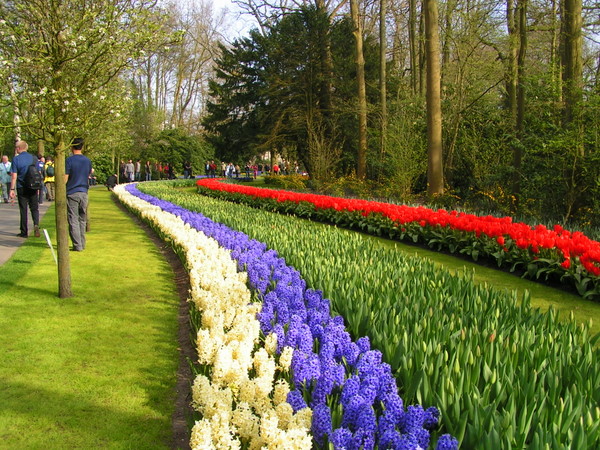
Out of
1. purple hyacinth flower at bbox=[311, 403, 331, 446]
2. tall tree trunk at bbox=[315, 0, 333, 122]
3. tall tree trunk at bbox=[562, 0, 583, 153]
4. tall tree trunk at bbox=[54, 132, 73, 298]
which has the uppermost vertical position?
tall tree trunk at bbox=[315, 0, 333, 122]

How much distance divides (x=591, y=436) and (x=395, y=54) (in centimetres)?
2759

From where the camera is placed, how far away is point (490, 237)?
7152 mm

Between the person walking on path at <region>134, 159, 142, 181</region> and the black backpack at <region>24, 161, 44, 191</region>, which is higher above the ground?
the person walking on path at <region>134, 159, 142, 181</region>

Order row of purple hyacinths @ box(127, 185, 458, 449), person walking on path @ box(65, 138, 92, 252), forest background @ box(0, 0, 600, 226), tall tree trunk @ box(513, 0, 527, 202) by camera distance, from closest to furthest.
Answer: row of purple hyacinths @ box(127, 185, 458, 449) < forest background @ box(0, 0, 600, 226) < person walking on path @ box(65, 138, 92, 252) < tall tree trunk @ box(513, 0, 527, 202)

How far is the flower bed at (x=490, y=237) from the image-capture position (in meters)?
5.71

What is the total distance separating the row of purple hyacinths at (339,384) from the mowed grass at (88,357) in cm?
91

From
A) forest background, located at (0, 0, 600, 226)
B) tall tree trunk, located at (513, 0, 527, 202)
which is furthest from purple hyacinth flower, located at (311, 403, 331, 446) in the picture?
tall tree trunk, located at (513, 0, 527, 202)

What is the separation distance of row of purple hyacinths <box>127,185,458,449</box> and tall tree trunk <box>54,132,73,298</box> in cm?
262

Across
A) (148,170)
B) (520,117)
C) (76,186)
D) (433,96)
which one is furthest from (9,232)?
(148,170)

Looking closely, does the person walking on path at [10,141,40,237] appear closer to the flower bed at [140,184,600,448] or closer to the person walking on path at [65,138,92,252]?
the person walking on path at [65,138,92,252]

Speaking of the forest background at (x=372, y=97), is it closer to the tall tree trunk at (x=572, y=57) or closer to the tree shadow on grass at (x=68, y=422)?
the tall tree trunk at (x=572, y=57)

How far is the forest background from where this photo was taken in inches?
194

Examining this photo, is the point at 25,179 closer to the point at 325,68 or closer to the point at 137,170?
the point at 325,68

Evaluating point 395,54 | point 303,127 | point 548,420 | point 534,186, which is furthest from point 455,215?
point 395,54
